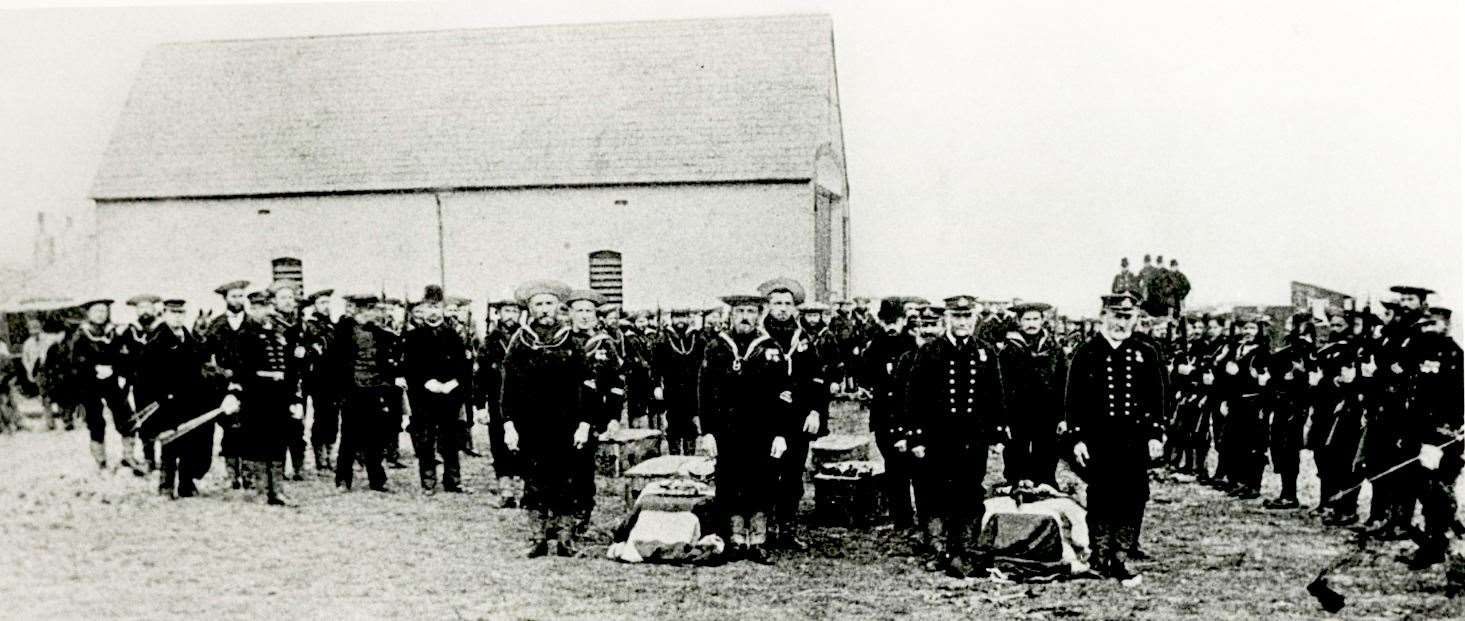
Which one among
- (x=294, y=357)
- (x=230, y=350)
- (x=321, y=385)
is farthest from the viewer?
(x=321, y=385)

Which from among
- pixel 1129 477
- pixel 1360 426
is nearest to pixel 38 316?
pixel 1129 477

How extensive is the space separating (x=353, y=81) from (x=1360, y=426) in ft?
46.5

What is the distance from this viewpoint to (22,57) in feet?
24.2

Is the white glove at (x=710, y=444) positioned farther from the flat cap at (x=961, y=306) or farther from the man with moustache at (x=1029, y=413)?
the man with moustache at (x=1029, y=413)

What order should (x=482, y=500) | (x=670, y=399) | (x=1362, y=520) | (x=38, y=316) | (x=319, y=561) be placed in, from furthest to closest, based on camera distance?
(x=670, y=399) < (x=38, y=316) < (x=482, y=500) < (x=1362, y=520) < (x=319, y=561)

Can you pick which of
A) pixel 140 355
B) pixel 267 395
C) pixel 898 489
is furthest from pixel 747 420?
pixel 140 355

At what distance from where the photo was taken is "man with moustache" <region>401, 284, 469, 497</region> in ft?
29.1

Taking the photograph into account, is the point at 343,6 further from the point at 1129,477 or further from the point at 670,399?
the point at 1129,477

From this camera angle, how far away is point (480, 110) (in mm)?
16016

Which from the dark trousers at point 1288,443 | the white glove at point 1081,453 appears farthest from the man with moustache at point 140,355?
the dark trousers at point 1288,443

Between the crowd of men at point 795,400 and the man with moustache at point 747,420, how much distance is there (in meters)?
0.01

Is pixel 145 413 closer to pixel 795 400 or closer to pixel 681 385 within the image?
pixel 681 385

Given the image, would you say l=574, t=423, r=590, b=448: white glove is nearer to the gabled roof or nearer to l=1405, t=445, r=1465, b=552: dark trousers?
l=1405, t=445, r=1465, b=552: dark trousers

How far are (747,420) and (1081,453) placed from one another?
2003 mm
